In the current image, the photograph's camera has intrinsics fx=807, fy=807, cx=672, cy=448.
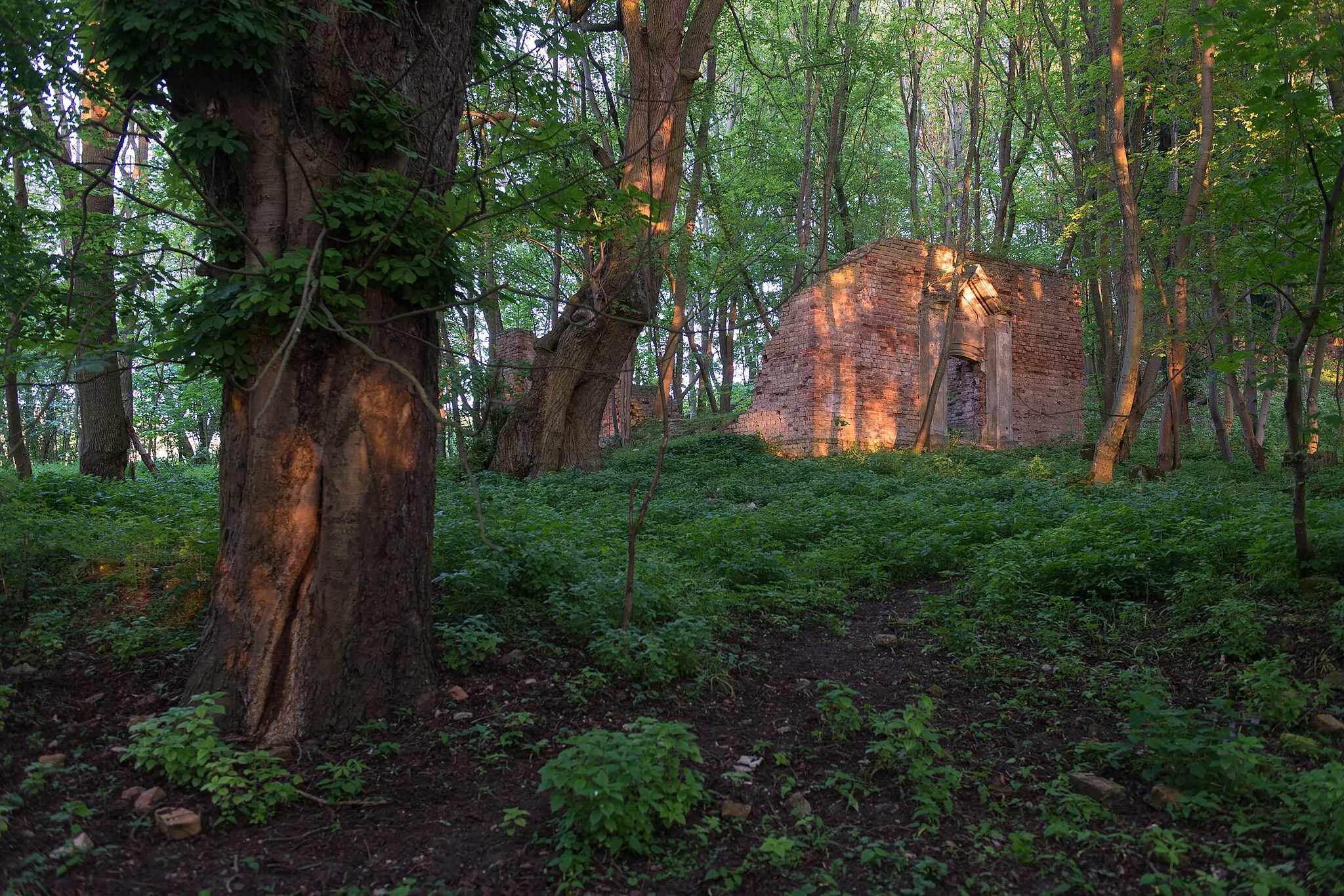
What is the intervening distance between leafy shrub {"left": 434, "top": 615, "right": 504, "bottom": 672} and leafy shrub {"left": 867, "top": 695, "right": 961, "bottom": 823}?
1.99 metres

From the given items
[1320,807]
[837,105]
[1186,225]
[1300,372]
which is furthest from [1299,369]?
[837,105]

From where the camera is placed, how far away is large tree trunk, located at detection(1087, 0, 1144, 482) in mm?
10422

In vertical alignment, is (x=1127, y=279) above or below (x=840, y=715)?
above

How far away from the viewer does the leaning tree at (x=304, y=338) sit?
358 cm

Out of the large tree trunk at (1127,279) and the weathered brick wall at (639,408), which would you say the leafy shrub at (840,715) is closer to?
the large tree trunk at (1127,279)

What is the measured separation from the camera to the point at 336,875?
279 cm

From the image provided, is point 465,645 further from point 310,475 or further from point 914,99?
point 914,99

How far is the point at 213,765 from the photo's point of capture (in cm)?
316

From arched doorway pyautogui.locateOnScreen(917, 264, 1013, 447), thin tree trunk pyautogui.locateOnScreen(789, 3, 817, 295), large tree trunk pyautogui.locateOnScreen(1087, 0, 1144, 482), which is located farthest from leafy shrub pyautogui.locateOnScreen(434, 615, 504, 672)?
arched doorway pyautogui.locateOnScreen(917, 264, 1013, 447)

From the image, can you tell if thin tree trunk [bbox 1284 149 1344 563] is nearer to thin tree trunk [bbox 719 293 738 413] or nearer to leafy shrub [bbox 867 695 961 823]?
leafy shrub [bbox 867 695 961 823]

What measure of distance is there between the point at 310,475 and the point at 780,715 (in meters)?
2.59

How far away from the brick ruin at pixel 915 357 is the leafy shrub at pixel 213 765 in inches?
545

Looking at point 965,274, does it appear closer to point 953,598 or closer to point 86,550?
point 953,598

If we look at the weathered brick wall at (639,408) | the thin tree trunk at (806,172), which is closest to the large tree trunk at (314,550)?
the thin tree trunk at (806,172)
